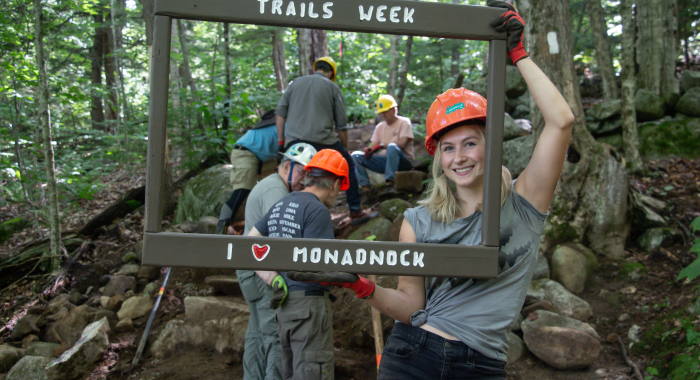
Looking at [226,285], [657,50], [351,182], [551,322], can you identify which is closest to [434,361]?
[551,322]

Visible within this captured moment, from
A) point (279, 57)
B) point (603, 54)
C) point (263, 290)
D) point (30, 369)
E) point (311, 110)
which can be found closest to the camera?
point (263, 290)

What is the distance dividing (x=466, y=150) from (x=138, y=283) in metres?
5.19

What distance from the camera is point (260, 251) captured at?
1.41m

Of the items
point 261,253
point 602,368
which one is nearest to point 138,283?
point 261,253

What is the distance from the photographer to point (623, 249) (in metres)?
5.02

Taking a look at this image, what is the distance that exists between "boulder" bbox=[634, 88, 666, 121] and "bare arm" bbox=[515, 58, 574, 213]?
7725mm

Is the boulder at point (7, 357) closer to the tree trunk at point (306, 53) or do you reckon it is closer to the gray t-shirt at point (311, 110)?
the gray t-shirt at point (311, 110)

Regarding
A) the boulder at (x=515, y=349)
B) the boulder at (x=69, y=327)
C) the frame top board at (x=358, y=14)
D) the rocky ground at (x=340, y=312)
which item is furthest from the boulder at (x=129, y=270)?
the frame top board at (x=358, y=14)

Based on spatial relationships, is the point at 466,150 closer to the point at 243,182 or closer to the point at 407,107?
the point at 243,182

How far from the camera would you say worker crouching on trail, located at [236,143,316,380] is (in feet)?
11.0

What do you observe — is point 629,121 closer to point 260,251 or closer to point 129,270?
point 260,251

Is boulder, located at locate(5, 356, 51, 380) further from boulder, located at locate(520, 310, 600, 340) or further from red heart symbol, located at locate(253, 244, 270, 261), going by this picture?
boulder, located at locate(520, 310, 600, 340)

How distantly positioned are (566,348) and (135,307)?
4518 millimetres

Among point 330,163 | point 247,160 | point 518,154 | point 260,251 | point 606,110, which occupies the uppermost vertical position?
point 606,110
